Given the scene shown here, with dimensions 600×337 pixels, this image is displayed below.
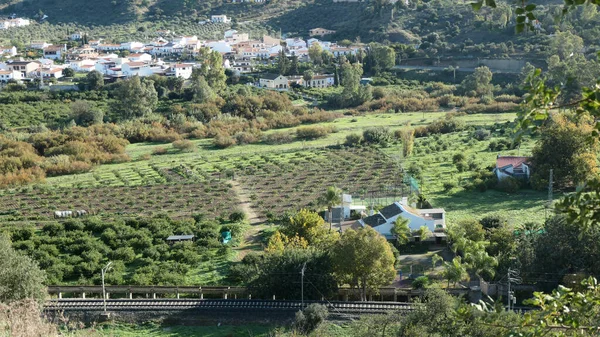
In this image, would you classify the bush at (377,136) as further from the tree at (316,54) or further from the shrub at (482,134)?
the tree at (316,54)

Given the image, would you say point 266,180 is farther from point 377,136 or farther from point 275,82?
point 275,82

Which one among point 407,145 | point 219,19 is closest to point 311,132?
point 407,145

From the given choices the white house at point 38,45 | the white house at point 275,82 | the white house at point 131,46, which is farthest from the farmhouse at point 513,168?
the white house at point 38,45

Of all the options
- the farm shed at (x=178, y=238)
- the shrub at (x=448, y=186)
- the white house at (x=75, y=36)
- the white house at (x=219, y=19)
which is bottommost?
the farm shed at (x=178, y=238)

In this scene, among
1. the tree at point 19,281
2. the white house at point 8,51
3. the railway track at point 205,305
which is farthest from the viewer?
the white house at point 8,51

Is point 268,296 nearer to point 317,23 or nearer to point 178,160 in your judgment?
point 178,160

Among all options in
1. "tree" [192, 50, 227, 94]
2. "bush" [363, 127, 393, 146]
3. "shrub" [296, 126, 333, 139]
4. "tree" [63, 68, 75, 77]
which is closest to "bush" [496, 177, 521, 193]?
"bush" [363, 127, 393, 146]
